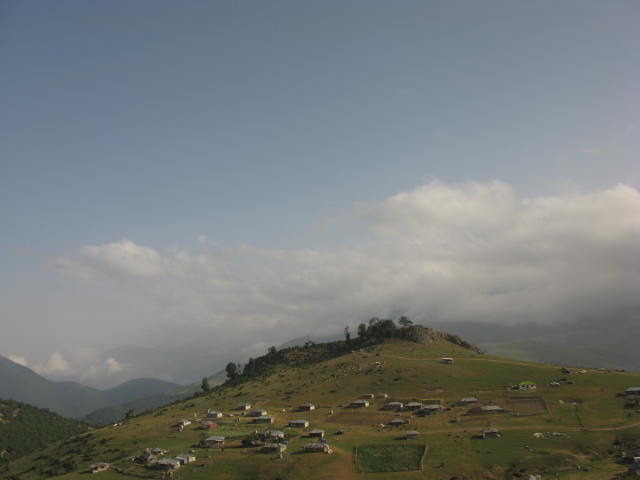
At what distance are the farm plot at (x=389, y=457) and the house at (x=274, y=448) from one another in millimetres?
16873

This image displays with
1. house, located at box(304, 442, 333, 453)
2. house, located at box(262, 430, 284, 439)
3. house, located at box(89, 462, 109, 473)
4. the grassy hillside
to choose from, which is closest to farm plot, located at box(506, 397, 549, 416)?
the grassy hillside

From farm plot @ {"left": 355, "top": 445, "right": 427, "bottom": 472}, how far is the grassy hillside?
23 centimetres

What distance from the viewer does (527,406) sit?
122312mm

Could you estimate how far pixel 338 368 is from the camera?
18600 centimetres

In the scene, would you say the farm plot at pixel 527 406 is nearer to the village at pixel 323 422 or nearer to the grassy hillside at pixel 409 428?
the village at pixel 323 422

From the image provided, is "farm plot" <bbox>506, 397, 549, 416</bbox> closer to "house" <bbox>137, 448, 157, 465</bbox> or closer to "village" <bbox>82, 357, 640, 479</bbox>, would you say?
"village" <bbox>82, 357, 640, 479</bbox>

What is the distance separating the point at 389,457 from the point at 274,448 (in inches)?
1039

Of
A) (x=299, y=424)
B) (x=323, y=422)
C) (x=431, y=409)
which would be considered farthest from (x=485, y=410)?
(x=299, y=424)

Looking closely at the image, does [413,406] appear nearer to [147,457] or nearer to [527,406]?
[527,406]

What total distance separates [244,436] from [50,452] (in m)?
79.1

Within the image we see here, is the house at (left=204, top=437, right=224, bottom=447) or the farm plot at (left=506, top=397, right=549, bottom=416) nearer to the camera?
the house at (left=204, top=437, right=224, bottom=447)

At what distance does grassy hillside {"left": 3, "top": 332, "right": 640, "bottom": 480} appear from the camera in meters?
90.4

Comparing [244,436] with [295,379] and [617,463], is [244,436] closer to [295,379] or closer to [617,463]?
[295,379]

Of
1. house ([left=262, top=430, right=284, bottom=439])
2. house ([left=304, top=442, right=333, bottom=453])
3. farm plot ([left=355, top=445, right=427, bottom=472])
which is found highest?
house ([left=262, top=430, right=284, bottom=439])
